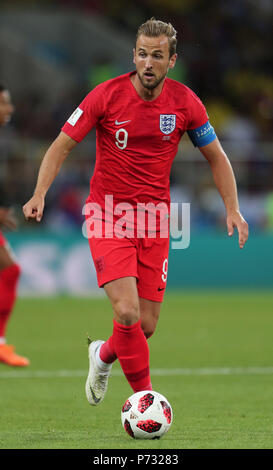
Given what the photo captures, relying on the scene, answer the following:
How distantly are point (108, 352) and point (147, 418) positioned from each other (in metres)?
0.99

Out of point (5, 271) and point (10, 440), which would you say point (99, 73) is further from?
point (10, 440)

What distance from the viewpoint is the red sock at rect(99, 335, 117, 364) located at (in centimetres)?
624

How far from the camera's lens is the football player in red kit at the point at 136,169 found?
5695 millimetres

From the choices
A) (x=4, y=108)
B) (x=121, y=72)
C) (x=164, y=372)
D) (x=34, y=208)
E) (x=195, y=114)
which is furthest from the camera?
(x=121, y=72)

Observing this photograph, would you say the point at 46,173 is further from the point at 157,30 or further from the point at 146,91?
the point at 157,30

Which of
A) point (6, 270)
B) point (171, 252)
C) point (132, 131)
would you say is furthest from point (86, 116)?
point (171, 252)

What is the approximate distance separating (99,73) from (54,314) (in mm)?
9630

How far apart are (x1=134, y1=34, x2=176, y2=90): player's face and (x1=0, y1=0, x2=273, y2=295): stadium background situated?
10.6 meters

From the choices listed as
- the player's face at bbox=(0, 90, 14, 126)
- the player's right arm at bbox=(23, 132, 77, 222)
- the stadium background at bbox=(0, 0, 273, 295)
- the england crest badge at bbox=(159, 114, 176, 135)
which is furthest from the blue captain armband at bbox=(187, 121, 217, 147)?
the stadium background at bbox=(0, 0, 273, 295)

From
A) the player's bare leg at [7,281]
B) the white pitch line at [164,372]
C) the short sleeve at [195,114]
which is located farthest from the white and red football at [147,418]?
the player's bare leg at [7,281]

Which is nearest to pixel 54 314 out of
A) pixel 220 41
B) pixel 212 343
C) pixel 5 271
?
pixel 212 343

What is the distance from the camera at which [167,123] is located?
234 inches

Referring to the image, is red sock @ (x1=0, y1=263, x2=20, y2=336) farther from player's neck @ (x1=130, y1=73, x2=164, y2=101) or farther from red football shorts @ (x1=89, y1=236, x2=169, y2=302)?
player's neck @ (x1=130, y1=73, x2=164, y2=101)

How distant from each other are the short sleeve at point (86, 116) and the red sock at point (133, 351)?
1.18 m
